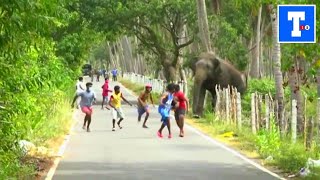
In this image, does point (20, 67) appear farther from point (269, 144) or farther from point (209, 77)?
point (209, 77)

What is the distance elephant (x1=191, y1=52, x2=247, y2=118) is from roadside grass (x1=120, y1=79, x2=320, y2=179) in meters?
5.62

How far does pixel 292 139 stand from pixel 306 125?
0.68 meters

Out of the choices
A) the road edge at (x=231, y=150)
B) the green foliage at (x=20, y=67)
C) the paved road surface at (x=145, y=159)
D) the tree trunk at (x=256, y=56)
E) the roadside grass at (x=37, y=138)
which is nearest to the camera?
the green foliage at (x=20, y=67)

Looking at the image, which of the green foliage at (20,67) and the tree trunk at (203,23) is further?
the tree trunk at (203,23)

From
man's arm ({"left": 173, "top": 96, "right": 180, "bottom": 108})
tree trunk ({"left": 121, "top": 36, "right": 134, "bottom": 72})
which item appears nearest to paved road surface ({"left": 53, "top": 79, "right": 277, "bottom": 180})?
man's arm ({"left": 173, "top": 96, "right": 180, "bottom": 108})

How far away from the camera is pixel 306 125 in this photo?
18.9 meters

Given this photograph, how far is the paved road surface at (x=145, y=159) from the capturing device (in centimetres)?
1534

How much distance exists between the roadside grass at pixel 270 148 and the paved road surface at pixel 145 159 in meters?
0.52

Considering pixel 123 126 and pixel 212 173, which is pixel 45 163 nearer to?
pixel 212 173

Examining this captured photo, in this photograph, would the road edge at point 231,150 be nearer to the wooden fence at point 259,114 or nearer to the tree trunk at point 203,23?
the wooden fence at point 259,114

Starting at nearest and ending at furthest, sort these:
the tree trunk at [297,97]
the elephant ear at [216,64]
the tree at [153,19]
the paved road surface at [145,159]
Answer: the paved road surface at [145,159], the tree trunk at [297,97], the elephant ear at [216,64], the tree at [153,19]

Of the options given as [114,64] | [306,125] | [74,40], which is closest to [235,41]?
[74,40]

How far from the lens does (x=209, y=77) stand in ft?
105

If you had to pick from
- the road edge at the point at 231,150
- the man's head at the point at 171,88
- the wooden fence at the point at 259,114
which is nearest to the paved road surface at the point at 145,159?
the road edge at the point at 231,150
